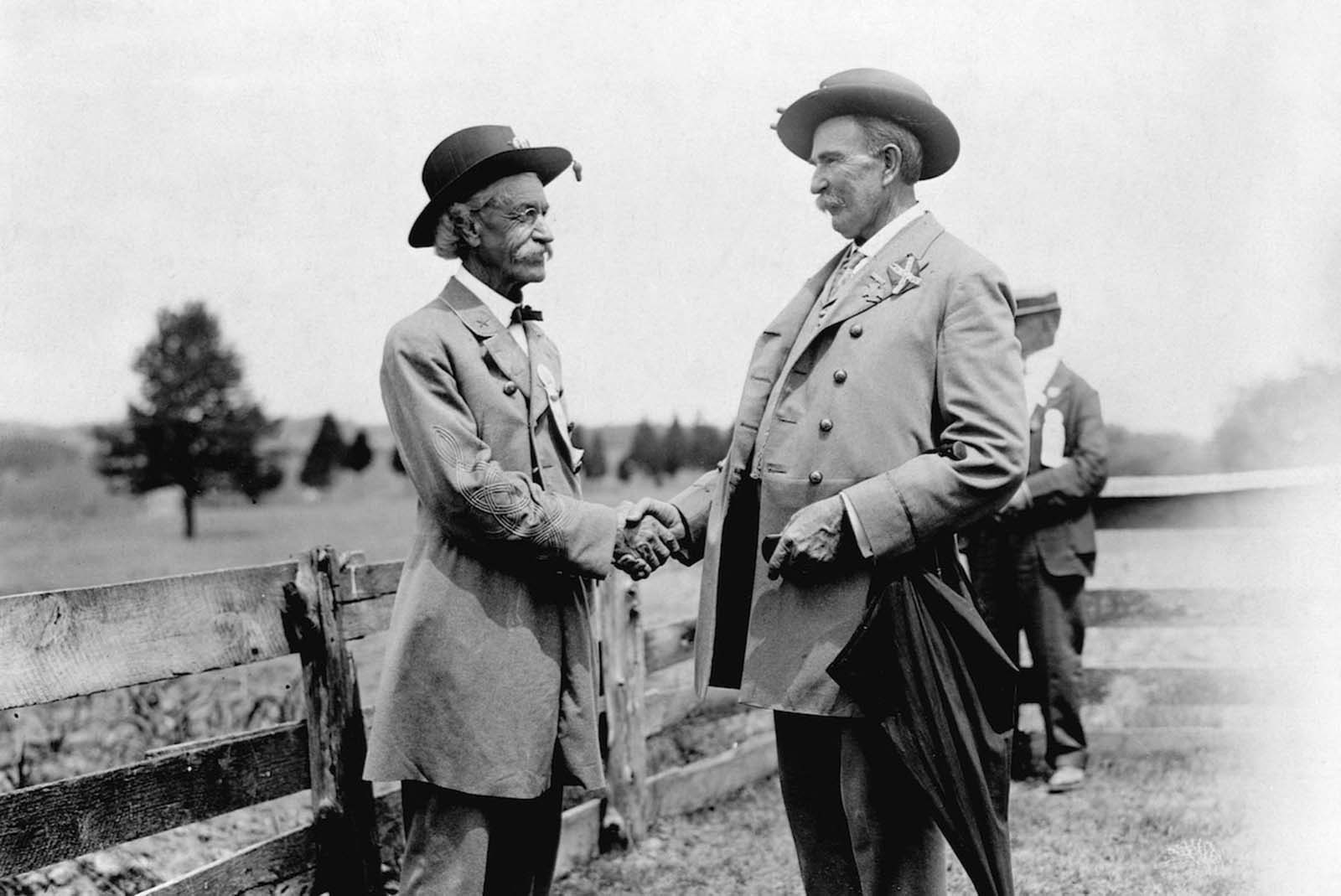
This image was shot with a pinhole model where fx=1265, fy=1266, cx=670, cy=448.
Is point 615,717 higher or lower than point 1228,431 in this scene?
lower

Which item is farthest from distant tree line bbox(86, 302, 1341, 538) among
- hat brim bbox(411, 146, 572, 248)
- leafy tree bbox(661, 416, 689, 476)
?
hat brim bbox(411, 146, 572, 248)

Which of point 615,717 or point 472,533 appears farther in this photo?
point 615,717

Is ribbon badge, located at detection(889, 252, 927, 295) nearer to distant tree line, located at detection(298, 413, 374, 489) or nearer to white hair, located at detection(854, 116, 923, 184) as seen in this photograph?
white hair, located at detection(854, 116, 923, 184)

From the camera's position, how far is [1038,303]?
611cm

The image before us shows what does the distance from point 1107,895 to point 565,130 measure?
4.13 m

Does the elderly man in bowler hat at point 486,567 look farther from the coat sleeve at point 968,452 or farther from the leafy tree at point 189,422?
the leafy tree at point 189,422

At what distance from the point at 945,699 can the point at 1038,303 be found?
377cm

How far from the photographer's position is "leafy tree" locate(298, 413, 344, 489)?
43.8 metres

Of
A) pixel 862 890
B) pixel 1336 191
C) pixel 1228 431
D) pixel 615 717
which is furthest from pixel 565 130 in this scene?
pixel 1228 431

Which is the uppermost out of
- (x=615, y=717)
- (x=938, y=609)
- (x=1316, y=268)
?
(x=1316, y=268)

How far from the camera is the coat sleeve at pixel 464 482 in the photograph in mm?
3002

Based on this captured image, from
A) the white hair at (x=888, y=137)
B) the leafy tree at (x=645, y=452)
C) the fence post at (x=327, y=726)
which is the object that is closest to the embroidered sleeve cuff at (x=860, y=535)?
the white hair at (x=888, y=137)

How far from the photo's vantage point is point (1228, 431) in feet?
38.2

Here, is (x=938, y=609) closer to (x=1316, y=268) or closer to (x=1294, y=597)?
(x=1316, y=268)
